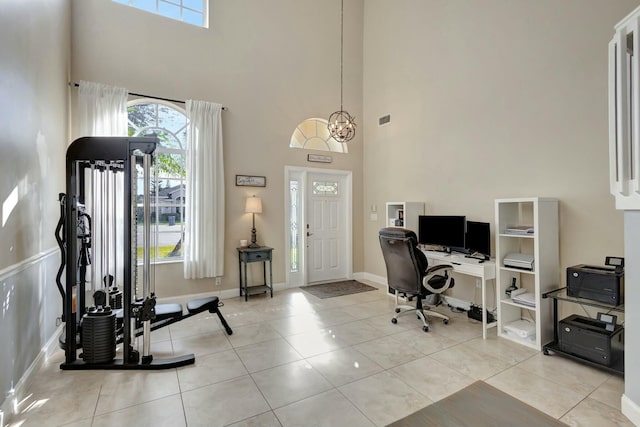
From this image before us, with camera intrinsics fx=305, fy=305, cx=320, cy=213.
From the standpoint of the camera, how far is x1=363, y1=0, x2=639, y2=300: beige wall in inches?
118

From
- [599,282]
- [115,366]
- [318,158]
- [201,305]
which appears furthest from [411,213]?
[115,366]

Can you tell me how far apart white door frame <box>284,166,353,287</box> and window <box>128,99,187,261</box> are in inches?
65.5

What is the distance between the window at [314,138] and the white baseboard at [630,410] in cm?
486

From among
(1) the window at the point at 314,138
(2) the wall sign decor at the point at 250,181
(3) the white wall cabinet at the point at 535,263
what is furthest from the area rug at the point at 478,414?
(1) the window at the point at 314,138

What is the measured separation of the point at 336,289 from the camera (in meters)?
5.30

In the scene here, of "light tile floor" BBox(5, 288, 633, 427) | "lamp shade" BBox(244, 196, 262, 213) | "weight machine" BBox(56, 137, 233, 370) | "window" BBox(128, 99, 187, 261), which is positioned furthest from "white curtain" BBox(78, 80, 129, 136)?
"light tile floor" BBox(5, 288, 633, 427)

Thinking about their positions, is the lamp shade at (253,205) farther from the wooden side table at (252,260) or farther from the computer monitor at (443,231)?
the computer monitor at (443,231)

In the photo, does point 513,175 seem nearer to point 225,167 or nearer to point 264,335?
point 264,335

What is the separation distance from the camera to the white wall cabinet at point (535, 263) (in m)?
3.04

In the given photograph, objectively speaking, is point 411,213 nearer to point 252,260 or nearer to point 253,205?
point 253,205

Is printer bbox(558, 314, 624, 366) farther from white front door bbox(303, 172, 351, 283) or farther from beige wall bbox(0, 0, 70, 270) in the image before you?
beige wall bbox(0, 0, 70, 270)

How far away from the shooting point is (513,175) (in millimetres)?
3646

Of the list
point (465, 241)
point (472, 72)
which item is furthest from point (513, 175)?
point (472, 72)

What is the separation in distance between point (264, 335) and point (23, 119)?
2879mm
